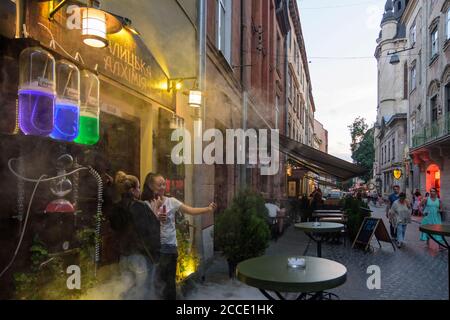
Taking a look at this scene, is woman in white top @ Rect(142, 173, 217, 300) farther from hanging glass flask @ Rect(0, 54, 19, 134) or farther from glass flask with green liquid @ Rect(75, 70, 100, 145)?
hanging glass flask @ Rect(0, 54, 19, 134)

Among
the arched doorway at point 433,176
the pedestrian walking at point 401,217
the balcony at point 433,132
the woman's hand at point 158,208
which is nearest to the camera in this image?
the woman's hand at point 158,208

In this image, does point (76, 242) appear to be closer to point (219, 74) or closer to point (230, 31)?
point (219, 74)

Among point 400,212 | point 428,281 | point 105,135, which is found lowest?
point 428,281

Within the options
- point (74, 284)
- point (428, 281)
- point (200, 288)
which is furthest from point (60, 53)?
point (428, 281)

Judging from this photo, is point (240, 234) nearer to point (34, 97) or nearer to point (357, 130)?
point (34, 97)

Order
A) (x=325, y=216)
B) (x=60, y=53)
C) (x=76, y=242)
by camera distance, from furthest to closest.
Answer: (x=325, y=216) < (x=76, y=242) < (x=60, y=53)

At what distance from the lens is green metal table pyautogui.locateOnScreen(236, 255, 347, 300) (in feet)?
9.85

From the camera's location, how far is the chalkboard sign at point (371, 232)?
8.90m

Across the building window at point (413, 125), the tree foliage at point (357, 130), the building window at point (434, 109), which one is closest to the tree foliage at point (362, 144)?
the tree foliage at point (357, 130)

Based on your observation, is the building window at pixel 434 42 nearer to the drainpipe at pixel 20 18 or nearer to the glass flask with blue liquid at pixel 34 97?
the drainpipe at pixel 20 18

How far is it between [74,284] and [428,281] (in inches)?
213

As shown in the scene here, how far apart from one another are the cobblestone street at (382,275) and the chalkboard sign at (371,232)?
271 mm

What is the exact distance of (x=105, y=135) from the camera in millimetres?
4770

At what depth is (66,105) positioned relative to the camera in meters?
2.97
